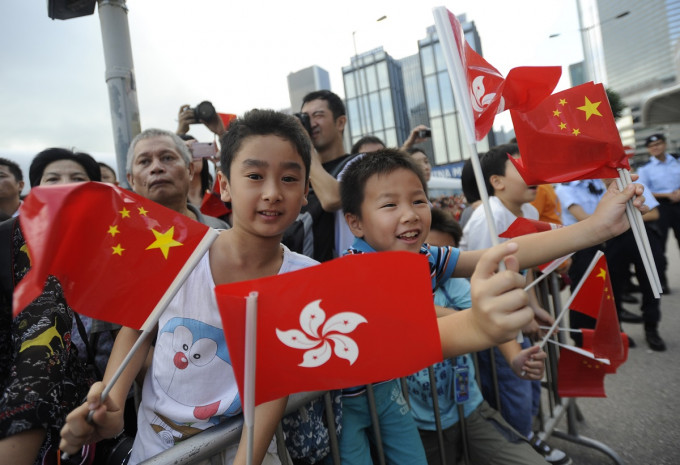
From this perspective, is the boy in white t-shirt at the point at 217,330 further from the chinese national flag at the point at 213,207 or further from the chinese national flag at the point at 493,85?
the chinese national flag at the point at 213,207

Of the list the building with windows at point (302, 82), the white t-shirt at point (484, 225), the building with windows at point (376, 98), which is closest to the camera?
the white t-shirt at point (484, 225)

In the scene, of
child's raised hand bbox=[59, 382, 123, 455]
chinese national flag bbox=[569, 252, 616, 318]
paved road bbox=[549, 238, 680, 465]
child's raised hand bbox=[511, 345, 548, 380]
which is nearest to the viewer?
child's raised hand bbox=[59, 382, 123, 455]

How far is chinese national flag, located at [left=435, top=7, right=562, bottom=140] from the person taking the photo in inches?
42.0

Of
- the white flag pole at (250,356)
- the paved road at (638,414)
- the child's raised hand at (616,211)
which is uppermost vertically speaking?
the child's raised hand at (616,211)

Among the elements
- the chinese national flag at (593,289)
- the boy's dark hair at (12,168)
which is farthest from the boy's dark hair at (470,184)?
the boy's dark hair at (12,168)

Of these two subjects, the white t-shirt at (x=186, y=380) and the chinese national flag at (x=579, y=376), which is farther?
the chinese national flag at (x=579, y=376)

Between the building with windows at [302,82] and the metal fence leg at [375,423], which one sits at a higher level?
the building with windows at [302,82]

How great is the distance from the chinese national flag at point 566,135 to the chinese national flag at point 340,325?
2.17 ft

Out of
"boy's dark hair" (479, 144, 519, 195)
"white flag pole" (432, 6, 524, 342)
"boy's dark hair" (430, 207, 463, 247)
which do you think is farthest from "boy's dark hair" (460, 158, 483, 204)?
"white flag pole" (432, 6, 524, 342)

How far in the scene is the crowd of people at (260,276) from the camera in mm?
978

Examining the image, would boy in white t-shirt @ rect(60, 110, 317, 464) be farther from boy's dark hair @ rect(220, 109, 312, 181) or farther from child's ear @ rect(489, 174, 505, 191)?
child's ear @ rect(489, 174, 505, 191)

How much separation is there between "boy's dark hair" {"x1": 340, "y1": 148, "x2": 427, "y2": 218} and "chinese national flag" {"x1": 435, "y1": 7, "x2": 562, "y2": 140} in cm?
54

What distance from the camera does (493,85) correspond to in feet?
3.88

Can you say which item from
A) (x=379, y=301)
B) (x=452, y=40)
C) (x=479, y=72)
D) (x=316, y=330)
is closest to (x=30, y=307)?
(x=316, y=330)
